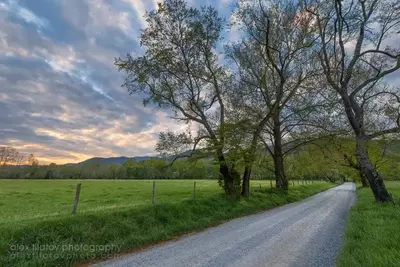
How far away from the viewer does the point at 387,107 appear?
1858 centimetres

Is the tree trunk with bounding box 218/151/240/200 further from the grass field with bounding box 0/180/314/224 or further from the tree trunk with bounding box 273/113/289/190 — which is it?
the tree trunk with bounding box 273/113/289/190

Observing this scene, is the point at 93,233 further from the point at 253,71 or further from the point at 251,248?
the point at 253,71

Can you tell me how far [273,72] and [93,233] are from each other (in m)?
19.0

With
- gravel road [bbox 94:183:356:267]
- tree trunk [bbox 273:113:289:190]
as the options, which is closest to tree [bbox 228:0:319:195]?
tree trunk [bbox 273:113:289:190]

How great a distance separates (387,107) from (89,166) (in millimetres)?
105728

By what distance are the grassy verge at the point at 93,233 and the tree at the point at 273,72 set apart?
7.49 m

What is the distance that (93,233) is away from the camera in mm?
8344

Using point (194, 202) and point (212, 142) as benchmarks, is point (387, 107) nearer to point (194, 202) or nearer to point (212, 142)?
point (212, 142)

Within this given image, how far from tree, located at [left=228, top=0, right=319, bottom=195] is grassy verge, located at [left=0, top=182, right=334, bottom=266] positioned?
24.6ft

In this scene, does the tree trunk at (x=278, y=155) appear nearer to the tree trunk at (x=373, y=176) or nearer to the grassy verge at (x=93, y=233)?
the tree trunk at (x=373, y=176)

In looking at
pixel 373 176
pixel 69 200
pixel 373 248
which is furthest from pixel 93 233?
pixel 69 200

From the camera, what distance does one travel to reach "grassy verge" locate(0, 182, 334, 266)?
21.9 ft

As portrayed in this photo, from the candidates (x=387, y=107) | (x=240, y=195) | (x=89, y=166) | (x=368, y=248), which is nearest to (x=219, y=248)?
(x=368, y=248)

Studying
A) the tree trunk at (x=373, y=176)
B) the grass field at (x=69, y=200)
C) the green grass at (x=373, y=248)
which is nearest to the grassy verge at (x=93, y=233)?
the grass field at (x=69, y=200)
